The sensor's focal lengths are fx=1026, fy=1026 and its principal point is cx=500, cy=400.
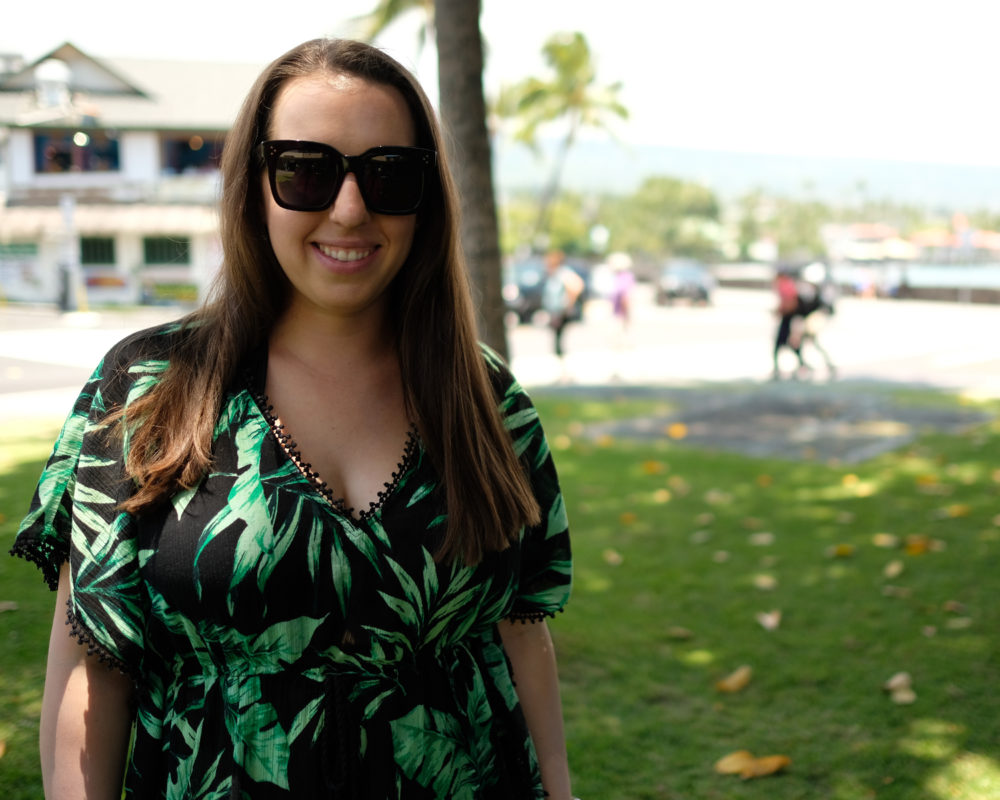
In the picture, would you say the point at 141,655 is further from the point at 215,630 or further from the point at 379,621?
the point at 379,621

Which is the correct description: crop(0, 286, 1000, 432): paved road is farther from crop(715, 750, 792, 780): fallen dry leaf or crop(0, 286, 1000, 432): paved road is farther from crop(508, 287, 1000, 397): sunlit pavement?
crop(715, 750, 792, 780): fallen dry leaf

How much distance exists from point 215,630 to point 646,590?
413cm

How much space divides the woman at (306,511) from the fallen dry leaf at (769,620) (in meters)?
3.25

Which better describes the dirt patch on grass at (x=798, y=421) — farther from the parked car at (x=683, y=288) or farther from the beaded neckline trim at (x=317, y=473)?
the parked car at (x=683, y=288)

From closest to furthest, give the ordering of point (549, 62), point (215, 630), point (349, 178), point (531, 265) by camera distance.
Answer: point (215, 630) → point (349, 178) → point (531, 265) → point (549, 62)

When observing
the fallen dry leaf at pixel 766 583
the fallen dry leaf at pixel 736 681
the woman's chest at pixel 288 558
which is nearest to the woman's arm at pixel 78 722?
the woman's chest at pixel 288 558

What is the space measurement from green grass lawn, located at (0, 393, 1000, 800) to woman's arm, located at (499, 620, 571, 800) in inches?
65.2

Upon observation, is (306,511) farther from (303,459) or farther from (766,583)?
(766,583)

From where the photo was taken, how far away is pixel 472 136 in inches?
185

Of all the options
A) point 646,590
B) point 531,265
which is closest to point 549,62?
point 531,265

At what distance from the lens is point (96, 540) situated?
169 centimetres

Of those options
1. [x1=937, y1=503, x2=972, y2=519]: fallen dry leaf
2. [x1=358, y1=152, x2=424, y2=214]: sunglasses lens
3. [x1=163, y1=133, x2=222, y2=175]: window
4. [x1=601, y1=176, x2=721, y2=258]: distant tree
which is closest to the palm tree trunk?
[x1=358, y1=152, x2=424, y2=214]: sunglasses lens

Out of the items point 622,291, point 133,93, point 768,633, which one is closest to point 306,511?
point 768,633

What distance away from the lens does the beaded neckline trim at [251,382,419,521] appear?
1.74 metres
